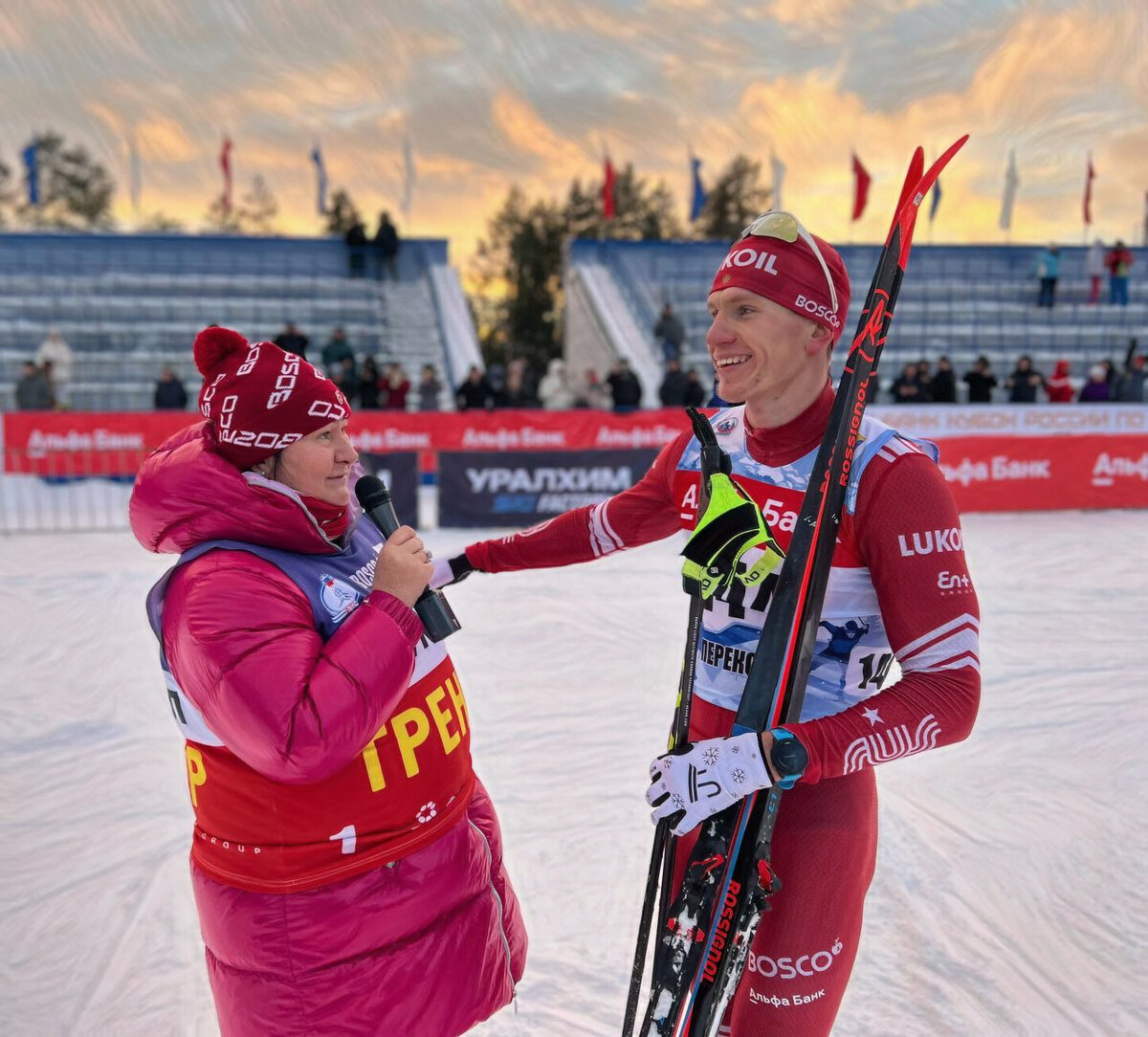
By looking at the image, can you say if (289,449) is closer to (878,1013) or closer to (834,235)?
(878,1013)

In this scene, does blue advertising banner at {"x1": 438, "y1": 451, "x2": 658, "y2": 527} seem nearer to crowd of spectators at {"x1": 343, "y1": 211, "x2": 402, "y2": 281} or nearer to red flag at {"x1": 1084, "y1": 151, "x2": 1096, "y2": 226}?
crowd of spectators at {"x1": 343, "y1": 211, "x2": 402, "y2": 281}

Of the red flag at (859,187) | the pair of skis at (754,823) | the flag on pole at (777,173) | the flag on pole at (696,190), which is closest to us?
the pair of skis at (754,823)

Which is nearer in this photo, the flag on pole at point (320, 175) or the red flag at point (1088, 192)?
the flag on pole at point (320, 175)

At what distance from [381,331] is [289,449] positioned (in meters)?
20.2

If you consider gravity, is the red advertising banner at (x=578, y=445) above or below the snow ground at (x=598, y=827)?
above

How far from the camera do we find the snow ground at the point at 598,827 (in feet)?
10.4

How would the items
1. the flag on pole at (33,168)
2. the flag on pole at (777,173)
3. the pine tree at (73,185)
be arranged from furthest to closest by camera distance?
the pine tree at (73,185) → the flag on pole at (777,173) → the flag on pole at (33,168)

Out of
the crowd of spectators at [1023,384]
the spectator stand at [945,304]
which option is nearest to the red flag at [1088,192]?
the spectator stand at [945,304]

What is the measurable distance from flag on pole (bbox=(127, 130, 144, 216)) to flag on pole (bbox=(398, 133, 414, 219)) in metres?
6.63

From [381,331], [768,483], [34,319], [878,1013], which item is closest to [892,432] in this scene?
[768,483]

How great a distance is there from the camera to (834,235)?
2638cm

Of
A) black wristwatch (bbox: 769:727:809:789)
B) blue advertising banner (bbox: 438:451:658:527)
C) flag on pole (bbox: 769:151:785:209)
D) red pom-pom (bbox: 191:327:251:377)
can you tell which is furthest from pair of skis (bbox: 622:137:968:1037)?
flag on pole (bbox: 769:151:785:209)

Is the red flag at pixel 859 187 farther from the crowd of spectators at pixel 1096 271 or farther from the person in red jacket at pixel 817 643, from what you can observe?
the person in red jacket at pixel 817 643

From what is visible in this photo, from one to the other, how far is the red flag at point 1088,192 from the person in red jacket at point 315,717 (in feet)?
95.9
